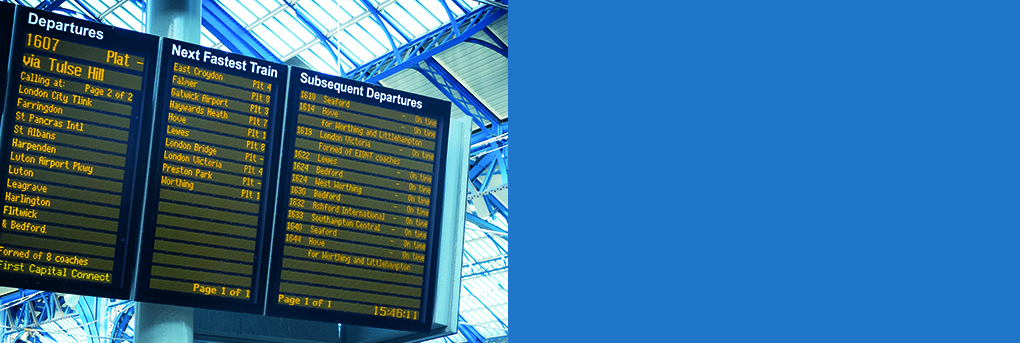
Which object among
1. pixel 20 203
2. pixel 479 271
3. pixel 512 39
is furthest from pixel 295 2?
pixel 512 39

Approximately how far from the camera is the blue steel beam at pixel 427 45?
51.1 feet

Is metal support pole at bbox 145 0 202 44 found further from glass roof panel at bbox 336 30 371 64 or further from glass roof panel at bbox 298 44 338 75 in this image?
glass roof panel at bbox 298 44 338 75

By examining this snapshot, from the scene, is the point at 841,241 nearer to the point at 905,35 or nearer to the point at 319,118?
the point at 905,35

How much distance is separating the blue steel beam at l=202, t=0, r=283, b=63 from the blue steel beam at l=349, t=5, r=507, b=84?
1.94 m

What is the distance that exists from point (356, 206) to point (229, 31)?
42.3 ft

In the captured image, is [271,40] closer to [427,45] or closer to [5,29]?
[427,45]

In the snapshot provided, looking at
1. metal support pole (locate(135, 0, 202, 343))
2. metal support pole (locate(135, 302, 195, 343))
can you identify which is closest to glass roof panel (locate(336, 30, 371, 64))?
metal support pole (locate(135, 0, 202, 343))

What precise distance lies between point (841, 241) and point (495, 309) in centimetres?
2735

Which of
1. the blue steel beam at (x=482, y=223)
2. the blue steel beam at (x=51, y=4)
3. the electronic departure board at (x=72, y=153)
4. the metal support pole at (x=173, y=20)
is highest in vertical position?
the blue steel beam at (x=51, y=4)

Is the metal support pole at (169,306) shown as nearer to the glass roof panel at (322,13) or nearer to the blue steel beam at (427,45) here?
the blue steel beam at (427,45)

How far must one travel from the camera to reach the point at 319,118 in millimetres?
6246

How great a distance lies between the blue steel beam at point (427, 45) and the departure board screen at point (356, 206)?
9180mm

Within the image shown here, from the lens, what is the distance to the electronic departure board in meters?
5.32

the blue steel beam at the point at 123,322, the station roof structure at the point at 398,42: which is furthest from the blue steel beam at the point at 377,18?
the blue steel beam at the point at 123,322
